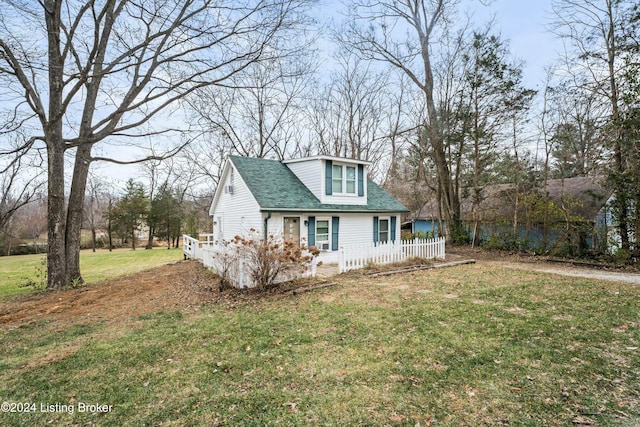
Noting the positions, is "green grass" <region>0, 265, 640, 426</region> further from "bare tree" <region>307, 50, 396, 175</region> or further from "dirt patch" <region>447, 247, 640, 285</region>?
"bare tree" <region>307, 50, 396, 175</region>

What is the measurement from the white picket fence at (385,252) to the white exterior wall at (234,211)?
3337 millimetres

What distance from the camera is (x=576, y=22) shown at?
12.6 meters

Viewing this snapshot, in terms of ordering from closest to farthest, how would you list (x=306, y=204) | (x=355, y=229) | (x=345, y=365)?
(x=345, y=365), (x=306, y=204), (x=355, y=229)

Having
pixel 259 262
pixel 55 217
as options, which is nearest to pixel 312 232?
pixel 259 262

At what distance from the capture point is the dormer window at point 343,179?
1397 centimetres

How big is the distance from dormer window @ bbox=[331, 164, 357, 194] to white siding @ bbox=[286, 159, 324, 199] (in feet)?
2.01

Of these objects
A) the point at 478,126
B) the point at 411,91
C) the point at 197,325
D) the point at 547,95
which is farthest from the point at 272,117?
the point at 197,325

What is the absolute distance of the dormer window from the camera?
13969 mm

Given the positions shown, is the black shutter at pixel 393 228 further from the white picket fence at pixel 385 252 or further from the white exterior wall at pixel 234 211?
the white exterior wall at pixel 234 211

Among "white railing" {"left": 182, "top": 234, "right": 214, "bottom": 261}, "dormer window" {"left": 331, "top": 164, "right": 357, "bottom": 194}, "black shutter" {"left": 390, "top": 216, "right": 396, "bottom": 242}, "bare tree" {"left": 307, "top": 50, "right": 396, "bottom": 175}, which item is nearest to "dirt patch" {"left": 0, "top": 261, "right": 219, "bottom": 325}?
"white railing" {"left": 182, "top": 234, "right": 214, "bottom": 261}

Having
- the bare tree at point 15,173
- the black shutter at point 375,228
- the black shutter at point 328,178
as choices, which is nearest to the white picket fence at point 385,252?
the black shutter at point 375,228

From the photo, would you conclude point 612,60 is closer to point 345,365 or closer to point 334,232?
point 334,232

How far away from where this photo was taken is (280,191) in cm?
1301

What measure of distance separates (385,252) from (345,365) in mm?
7856
